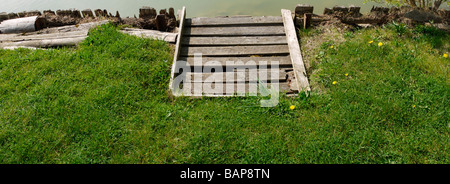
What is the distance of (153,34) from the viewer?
17.0 feet

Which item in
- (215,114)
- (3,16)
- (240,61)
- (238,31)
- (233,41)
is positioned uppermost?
(3,16)

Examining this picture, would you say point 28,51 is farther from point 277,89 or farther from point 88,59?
point 277,89

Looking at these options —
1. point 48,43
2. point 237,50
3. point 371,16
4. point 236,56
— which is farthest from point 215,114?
point 371,16

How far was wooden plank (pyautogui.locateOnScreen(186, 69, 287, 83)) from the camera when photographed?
171 inches

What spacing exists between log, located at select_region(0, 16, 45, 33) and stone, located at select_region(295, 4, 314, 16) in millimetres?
4946

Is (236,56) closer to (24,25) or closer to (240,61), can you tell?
(240,61)

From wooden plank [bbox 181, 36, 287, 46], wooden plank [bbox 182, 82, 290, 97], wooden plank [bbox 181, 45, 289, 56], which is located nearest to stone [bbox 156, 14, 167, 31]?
wooden plank [bbox 181, 36, 287, 46]

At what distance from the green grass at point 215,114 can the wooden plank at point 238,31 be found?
0.95m

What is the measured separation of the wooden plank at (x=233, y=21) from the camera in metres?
5.47

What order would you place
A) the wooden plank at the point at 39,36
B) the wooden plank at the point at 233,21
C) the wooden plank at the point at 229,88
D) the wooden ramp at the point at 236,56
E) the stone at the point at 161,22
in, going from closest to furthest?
the wooden plank at the point at 229,88 → the wooden ramp at the point at 236,56 → the wooden plank at the point at 39,36 → the stone at the point at 161,22 → the wooden plank at the point at 233,21

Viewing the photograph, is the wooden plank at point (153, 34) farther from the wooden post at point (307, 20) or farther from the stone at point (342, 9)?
the stone at point (342, 9)

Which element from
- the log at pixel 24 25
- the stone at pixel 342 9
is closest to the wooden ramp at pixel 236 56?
the stone at pixel 342 9

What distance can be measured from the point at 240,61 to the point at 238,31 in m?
0.89
